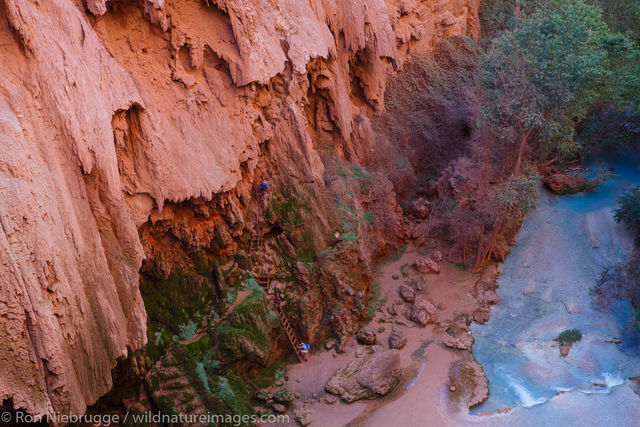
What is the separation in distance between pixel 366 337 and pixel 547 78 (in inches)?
529

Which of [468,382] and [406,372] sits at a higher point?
[406,372]

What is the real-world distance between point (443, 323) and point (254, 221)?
8230 millimetres

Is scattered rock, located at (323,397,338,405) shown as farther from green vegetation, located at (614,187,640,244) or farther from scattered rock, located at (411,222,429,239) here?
green vegetation, located at (614,187,640,244)

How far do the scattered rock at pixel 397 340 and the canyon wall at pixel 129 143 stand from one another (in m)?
4.26

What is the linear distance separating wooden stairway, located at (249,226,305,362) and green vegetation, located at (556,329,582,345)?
930 cm

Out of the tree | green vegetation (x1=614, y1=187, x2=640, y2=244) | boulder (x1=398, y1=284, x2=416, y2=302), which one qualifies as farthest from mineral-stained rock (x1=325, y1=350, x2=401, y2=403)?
green vegetation (x1=614, y1=187, x2=640, y2=244)

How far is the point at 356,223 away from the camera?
71.7 ft

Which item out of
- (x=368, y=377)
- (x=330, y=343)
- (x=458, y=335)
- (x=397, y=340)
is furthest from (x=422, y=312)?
(x=368, y=377)

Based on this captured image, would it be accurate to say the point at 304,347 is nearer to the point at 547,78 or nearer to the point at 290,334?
the point at 290,334

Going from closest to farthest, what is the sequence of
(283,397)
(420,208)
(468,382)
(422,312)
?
(283,397) → (468,382) → (422,312) → (420,208)

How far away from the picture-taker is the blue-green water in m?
18.3

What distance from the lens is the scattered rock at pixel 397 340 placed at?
20156 millimetres

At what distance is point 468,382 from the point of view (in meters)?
18.8

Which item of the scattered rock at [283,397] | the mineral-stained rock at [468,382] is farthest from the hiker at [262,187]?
the mineral-stained rock at [468,382]
